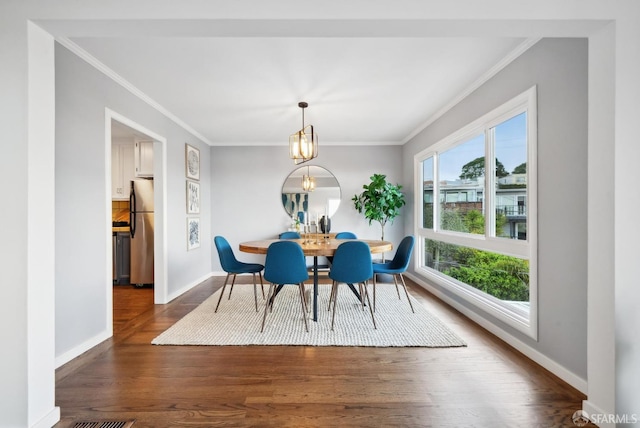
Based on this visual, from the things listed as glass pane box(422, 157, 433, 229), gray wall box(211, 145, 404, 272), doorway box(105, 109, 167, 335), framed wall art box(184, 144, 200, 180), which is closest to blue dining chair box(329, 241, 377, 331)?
glass pane box(422, 157, 433, 229)

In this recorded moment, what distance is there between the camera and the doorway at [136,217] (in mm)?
3363

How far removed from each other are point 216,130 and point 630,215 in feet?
14.4

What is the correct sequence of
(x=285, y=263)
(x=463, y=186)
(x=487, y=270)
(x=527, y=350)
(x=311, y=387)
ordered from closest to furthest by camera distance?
(x=311, y=387) → (x=527, y=350) → (x=285, y=263) → (x=487, y=270) → (x=463, y=186)

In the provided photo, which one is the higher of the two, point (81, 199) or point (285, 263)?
point (81, 199)

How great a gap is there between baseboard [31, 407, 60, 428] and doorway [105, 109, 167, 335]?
1951 millimetres

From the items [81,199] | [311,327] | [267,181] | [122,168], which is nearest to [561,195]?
[311,327]

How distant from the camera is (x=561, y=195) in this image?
69.6 inches

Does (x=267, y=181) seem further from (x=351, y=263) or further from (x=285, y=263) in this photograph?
(x=351, y=263)

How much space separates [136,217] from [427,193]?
14.3 feet

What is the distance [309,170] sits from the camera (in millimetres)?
4957

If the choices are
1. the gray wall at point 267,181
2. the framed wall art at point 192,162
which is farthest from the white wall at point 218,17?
the gray wall at point 267,181

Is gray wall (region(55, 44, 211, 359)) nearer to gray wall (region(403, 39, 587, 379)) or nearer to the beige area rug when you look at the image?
the beige area rug

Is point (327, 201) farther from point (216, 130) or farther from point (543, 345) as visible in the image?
point (543, 345)

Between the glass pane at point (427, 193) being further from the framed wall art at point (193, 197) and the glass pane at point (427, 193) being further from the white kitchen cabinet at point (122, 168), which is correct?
the white kitchen cabinet at point (122, 168)
